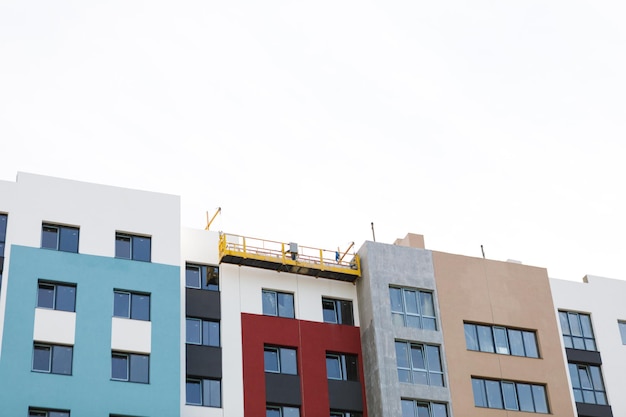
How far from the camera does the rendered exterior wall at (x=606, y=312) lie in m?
68.0

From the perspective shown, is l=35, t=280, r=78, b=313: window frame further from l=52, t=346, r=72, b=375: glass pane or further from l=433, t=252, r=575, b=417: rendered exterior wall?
l=433, t=252, r=575, b=417: rendered exterior wall

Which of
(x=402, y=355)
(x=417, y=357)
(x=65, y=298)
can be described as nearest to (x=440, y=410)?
(x=417, y=357)

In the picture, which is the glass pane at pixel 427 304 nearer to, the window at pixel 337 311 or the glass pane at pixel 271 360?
the window at pixel 337 311

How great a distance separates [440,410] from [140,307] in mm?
18642

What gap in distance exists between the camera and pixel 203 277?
6094 centimetres

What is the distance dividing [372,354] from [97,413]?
16.8 meters

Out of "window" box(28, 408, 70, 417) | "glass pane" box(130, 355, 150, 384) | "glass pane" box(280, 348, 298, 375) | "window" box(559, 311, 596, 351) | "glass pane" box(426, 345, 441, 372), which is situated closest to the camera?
"window" box(28, 408, 70, 417)

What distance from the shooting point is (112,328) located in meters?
55.7

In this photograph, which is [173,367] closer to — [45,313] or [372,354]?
[45,313]

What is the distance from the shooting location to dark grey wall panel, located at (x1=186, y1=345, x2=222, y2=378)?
57.3 meters

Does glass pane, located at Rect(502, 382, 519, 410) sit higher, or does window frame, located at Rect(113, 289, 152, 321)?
window frame, located at Rect(113, 289, 152, 321)

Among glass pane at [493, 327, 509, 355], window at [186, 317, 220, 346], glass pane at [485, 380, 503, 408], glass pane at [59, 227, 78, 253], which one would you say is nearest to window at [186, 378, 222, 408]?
window at [186, 317, 220, 346]

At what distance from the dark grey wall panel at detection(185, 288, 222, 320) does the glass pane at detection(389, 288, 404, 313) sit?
10888 millimetres

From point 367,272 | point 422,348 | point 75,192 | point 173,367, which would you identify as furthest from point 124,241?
point 422,348
